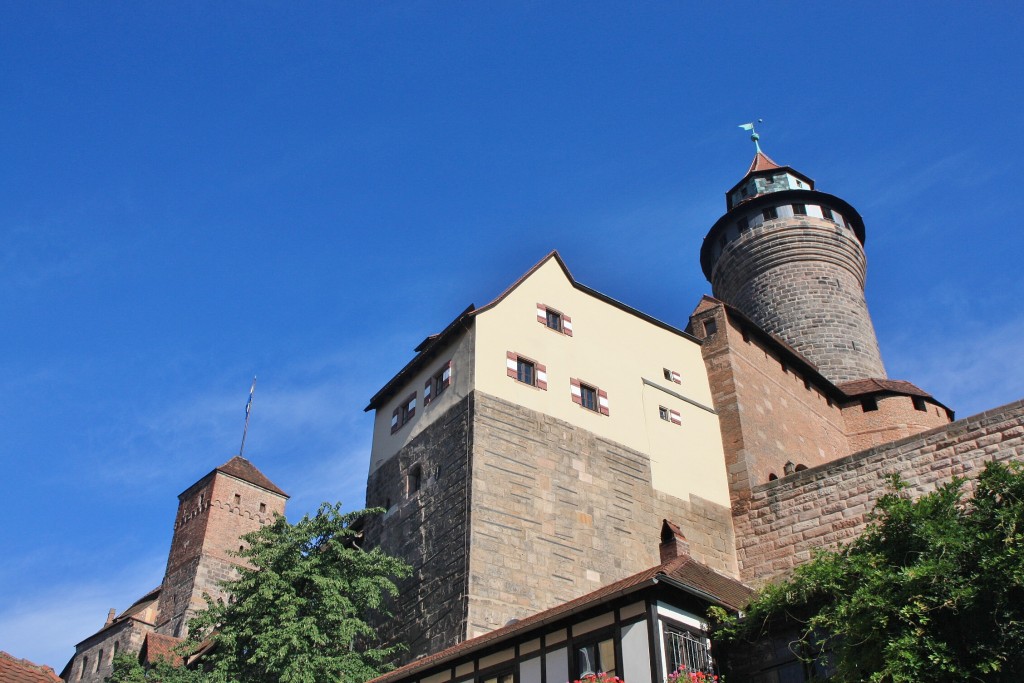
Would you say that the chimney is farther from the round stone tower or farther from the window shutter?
the round stone tower

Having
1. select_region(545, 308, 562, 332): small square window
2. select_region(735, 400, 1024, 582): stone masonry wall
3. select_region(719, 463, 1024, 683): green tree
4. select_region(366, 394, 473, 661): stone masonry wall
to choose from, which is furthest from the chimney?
select_region(545, 308, 562, 332): small square window

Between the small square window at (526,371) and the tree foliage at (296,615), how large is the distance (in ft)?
14.9

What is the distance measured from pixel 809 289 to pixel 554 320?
12.7 m

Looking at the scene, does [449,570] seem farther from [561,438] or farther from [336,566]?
[561,438]

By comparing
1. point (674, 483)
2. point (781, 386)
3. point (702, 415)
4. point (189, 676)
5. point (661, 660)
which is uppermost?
point (781, 386)

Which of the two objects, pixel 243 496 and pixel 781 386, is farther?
pixel 243 496

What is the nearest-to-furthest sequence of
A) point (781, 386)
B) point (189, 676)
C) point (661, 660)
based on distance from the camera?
point (661, 660) → point (189, 676) → point (781, 386)

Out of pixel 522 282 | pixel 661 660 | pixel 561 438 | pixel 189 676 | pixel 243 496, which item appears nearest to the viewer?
pixel 661 660

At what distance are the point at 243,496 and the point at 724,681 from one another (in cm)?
3559

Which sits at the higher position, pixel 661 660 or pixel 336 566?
pixel 336 566

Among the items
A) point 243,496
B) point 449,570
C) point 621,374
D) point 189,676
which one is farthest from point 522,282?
point 243,496

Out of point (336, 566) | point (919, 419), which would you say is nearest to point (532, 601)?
point (336, 566)

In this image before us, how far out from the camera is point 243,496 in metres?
45.5

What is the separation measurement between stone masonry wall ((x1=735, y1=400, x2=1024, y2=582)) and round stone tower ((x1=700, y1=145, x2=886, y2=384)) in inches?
394
